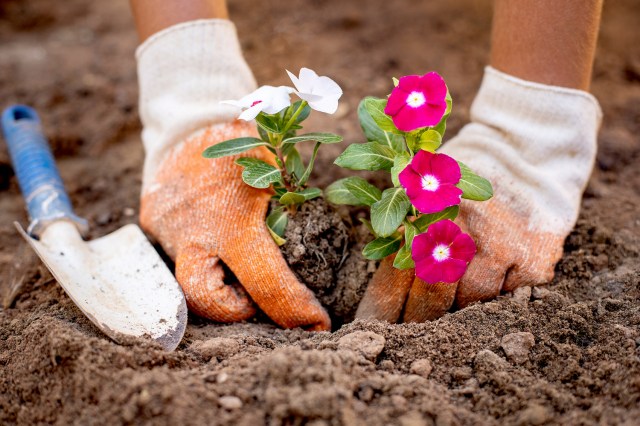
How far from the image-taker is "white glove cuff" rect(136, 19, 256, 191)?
→ 206cm

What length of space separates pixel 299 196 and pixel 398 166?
337 mm

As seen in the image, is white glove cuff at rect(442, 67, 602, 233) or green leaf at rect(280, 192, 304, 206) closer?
green leaf at rect(280, 192, 304, 206)

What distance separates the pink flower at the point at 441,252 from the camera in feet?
5.11

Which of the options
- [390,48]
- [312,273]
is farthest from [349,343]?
[390,48]

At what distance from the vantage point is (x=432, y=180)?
1.52 m

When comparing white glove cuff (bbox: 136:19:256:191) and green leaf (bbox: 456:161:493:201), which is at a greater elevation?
white glove cuff (bbox: 136:19:256:191)

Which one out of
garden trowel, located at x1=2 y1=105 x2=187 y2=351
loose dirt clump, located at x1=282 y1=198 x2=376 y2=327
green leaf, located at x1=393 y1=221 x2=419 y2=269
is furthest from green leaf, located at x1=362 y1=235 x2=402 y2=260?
garden trowel, located at x1=2 y1=105 x2=187 y2=351

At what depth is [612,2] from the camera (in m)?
3.62

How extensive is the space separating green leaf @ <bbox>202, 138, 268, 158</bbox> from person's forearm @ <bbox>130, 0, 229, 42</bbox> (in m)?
0.61

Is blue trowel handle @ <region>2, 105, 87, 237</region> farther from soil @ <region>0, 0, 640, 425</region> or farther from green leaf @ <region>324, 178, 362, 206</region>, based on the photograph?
green leaf @ <region>324, 178, 362, 206</region>

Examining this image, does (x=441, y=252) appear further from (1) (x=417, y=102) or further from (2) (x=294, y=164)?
(2) (x=294, y=164)

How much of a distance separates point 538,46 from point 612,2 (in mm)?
2160

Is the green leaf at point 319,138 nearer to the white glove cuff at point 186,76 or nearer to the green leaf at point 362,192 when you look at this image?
the green leaf at point 362,192

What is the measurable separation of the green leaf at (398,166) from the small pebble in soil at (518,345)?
1.66 ft
